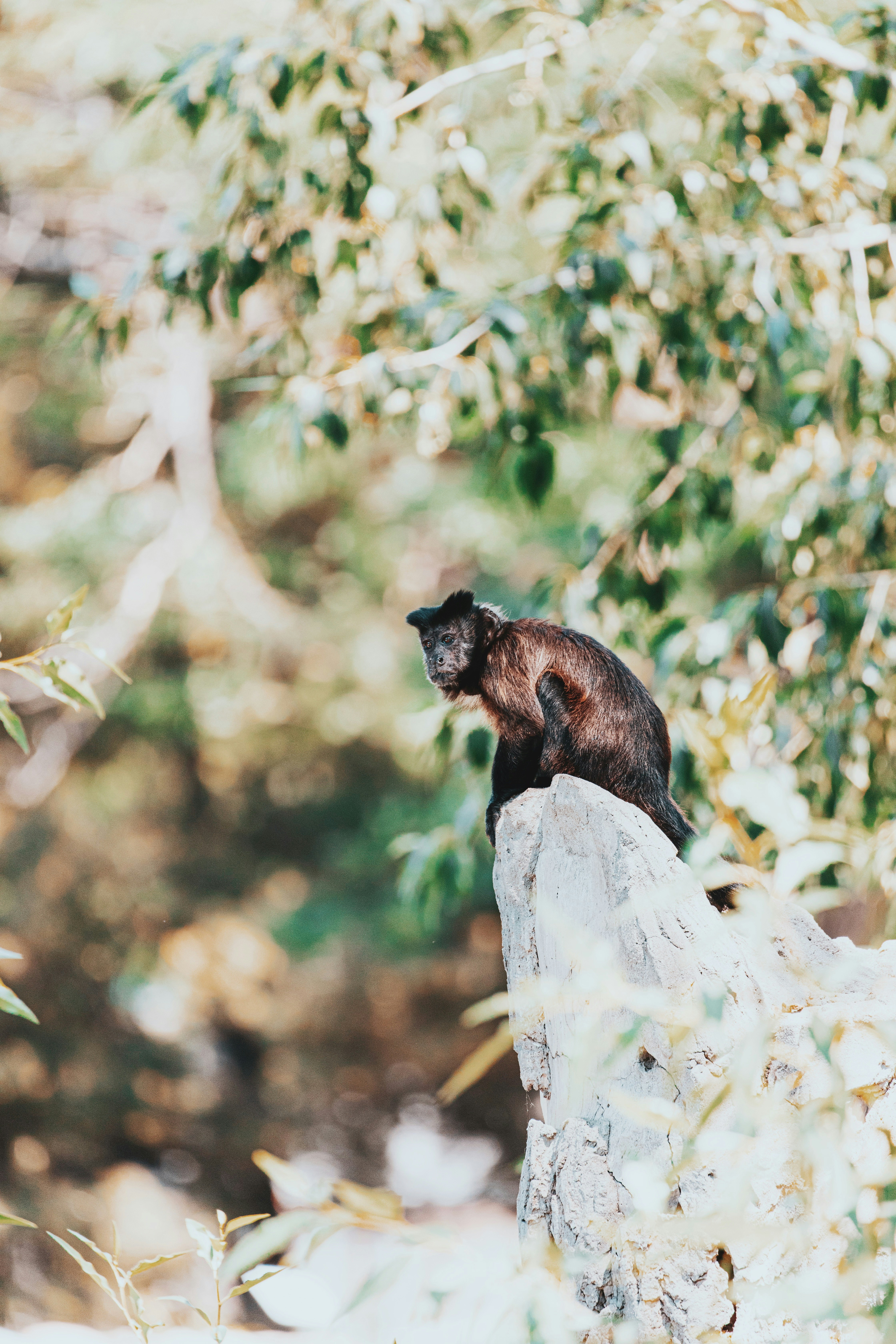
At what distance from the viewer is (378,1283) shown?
3.00 feet

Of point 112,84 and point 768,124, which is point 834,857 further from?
point 112,84

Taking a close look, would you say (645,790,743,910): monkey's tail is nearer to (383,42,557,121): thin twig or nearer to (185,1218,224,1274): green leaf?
(185,1218,224,1274): green leaf

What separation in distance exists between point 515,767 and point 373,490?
4.89 m

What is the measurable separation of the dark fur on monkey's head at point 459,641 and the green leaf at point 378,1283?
191 centimetres

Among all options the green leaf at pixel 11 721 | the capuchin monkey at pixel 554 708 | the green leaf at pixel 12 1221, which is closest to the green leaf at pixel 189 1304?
the green leaf at pixel 12 1221

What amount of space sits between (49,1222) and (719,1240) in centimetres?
815

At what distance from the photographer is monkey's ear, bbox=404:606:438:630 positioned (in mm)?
2969

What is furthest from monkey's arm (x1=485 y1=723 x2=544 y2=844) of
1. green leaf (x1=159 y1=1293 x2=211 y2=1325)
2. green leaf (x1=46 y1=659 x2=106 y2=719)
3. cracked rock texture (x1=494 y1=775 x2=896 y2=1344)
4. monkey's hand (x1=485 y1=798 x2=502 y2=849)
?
green leaf (x1=159 y1=1293 x2=211 y2=1325)

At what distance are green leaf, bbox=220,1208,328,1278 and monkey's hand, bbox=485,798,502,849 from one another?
170 centimetres

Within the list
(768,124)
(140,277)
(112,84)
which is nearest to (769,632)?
(768,124)

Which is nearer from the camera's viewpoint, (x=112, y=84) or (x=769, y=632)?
(x=769, y=632)

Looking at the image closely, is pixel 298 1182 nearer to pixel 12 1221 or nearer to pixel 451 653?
pixel 12 1221

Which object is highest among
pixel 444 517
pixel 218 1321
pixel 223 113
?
pixel 223 113

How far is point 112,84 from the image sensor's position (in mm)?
7246
